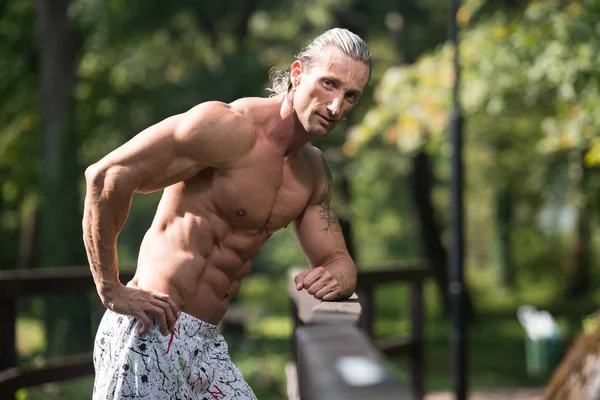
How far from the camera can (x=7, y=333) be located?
5191 millimetres

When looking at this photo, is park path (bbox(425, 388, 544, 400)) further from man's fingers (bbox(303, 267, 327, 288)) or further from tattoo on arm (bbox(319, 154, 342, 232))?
man's fingers (bbox(303, 267, 327, 288))

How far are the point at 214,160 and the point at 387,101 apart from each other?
10.0 m

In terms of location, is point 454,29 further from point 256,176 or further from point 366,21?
point 366,21

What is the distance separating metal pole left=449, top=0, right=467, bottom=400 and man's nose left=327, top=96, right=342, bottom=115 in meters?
7.16

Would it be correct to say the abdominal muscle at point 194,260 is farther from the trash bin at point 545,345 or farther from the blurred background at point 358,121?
the trash bin at point 545,345

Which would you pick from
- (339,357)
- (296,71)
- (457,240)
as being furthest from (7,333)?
(457,240)

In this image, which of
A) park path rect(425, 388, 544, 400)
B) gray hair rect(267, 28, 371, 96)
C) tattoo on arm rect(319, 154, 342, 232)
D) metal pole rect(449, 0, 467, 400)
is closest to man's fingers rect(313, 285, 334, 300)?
tattoo on arm rect(319, 154, 342, 232)

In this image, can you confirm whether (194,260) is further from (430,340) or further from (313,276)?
(430,340)

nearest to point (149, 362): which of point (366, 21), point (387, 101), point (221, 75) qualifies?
point (387, 101)

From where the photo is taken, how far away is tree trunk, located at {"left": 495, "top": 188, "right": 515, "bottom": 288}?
27719mm

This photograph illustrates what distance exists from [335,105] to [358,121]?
1748 centimetres

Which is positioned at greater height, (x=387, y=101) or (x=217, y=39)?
(x=217, y=39)

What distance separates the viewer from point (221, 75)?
677 inches

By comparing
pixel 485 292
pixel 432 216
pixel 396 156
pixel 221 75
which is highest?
pixel 221 75
